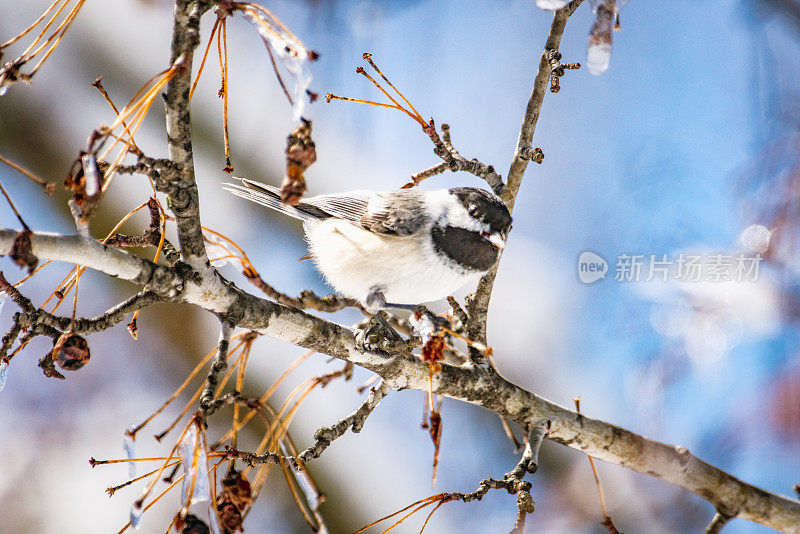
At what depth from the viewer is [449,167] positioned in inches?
50.4

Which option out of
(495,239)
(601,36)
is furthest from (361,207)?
(601,36)

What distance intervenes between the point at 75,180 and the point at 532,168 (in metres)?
1.76

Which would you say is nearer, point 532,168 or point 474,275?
point 474,275

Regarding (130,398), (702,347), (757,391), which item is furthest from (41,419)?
(757,391)

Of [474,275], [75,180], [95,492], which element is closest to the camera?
[75,180]

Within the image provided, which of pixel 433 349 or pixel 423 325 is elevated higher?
pixel 423 325

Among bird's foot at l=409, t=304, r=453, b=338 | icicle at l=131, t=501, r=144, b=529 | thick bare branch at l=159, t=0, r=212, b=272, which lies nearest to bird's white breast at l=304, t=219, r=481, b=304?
bird's foot at l=409, t=304, r=453, b=338

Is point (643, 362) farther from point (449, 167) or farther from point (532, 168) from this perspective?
point (449, 167)

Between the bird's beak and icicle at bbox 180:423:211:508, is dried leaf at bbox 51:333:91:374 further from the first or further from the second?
the bird's beak

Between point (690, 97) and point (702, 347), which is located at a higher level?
point (690, 97)

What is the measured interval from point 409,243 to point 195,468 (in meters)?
0.76

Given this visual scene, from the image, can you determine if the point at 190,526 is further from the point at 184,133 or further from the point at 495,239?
the point at 495,239

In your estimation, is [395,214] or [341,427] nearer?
[341,427]

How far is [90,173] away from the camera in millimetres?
672
